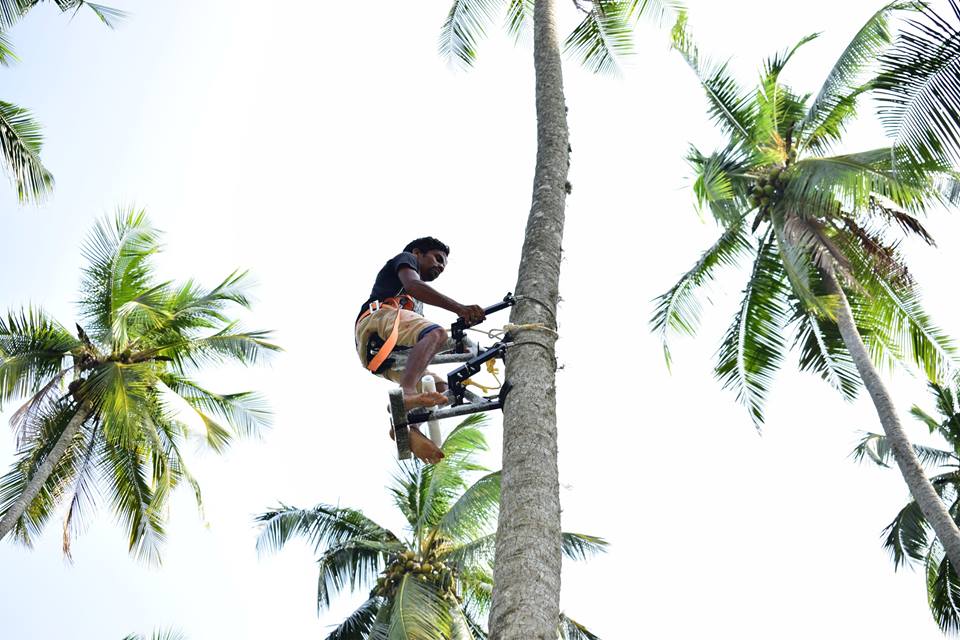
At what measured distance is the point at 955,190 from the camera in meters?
10.8

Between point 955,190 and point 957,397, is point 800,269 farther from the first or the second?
point 957,397

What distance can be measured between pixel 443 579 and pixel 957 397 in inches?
366

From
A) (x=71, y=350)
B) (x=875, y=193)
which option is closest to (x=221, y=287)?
(x=71, y=350)

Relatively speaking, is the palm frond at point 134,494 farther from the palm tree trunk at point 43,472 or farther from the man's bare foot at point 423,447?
the man's bare foot at point 423,447

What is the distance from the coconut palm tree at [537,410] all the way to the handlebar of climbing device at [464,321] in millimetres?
243

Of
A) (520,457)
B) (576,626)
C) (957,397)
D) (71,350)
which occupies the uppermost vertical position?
(957,397)

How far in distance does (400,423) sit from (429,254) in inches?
52.6

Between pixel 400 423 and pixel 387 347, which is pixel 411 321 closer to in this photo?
pixel 387 347

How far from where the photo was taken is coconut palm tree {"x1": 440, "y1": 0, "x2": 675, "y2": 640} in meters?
3.35

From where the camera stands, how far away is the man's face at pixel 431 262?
6.14m

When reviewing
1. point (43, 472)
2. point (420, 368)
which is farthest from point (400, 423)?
point (43, 472)

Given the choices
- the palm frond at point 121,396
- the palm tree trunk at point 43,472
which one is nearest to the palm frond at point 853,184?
the palm frond at point 121,396

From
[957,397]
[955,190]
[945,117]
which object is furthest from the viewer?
[957,397]

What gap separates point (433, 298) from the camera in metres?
5.43
